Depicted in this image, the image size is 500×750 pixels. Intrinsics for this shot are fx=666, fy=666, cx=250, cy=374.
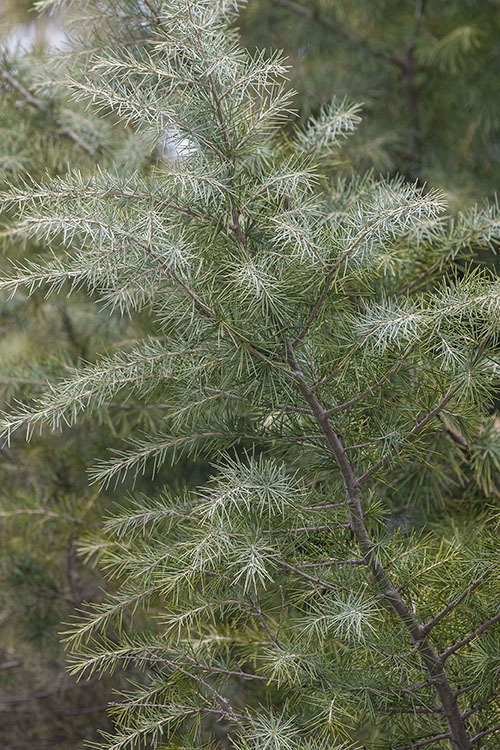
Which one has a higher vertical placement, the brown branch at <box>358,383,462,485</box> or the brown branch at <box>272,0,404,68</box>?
the brown branch at <box>272,0,404,68</box>

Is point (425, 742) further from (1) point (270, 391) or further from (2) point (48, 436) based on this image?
(2) point (48, 436)

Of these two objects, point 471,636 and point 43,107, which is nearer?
point 471,636

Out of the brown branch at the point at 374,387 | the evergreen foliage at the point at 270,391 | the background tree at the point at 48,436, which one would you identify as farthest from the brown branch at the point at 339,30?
the brown branch at the point at 374,387

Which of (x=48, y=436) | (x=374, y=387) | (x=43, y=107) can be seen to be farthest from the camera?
(x=48, y=436)

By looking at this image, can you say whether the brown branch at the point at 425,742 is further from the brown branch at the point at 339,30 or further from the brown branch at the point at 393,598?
the brown branch at the point at 339,30

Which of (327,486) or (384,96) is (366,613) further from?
(384,96)

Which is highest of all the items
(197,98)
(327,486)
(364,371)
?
(197,98)

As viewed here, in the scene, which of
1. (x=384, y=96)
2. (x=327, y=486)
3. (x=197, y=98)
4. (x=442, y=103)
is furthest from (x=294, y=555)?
(x=442, y=103)

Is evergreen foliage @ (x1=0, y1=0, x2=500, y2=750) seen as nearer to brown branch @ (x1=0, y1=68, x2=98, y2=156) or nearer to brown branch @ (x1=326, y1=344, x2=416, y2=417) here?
brown branch @ (x1=326, y1=344, x2=416, y2=417)

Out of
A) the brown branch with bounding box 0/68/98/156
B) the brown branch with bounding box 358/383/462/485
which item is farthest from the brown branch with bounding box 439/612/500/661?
the brown branch with bounding box 0/68/98/156

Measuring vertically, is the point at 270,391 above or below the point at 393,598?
above

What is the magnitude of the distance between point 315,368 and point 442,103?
42.3 inches

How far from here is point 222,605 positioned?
55 cm

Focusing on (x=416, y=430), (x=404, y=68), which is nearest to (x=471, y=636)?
(x=416, y=430)
